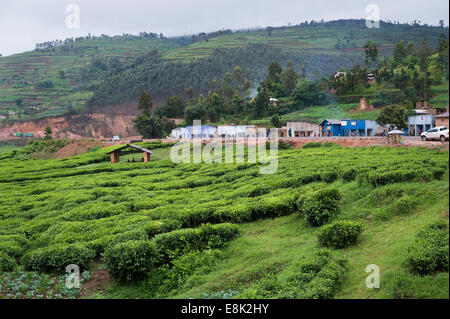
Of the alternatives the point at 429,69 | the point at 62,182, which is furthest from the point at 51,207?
the point at 429,69

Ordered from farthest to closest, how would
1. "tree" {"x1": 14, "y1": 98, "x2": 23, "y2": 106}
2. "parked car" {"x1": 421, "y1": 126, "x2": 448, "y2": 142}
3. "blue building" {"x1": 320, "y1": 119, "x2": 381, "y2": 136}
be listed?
1. "tree" {"x1": 14, "y1": 98, "x2": 23, "y2": 106}
2. "blue building" {"x1": 320, "y1": 119, "x2": 381, "y2": 136}
3. "parked car" {"x1": 421, "y1": 126, "x2": 448, "y2": 142}

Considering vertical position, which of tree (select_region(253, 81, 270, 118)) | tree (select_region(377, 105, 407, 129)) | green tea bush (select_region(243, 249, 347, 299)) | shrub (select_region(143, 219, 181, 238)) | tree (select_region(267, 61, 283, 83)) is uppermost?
tree (select_region(267, 61, 283, 83))

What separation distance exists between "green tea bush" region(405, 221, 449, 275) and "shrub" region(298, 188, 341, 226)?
→ 4.26 m

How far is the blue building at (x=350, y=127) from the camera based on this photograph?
47.6 metres

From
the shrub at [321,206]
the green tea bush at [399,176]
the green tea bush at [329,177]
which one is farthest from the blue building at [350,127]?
the shrub at [321,206]

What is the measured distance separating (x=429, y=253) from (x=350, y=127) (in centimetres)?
3994

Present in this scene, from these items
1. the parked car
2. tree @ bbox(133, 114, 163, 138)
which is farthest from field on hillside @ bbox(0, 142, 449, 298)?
tree @ bbox(133, 114, 163, 138)

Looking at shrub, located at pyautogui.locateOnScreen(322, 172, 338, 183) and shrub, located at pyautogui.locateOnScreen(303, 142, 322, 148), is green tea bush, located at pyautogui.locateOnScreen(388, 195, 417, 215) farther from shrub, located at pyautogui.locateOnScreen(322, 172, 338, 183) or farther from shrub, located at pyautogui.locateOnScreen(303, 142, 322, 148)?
shrub, located at pyautogui.locateOnScreen(303, 142, 322, 148)

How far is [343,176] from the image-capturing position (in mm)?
18562

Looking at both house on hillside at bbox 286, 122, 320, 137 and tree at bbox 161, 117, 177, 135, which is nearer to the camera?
house on hillside at bbox 286, 122, 320, 137

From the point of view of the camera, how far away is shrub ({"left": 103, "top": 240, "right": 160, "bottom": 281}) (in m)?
12.5

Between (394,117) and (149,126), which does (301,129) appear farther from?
(149,126)

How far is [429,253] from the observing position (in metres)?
9.37

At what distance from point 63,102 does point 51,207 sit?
9561 cm
